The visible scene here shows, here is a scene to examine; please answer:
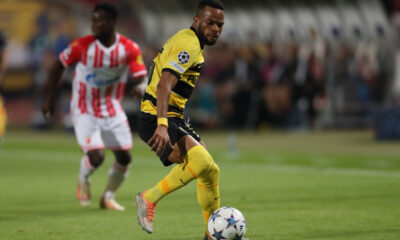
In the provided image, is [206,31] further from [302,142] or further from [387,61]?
[387,61]

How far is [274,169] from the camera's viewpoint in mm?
14680

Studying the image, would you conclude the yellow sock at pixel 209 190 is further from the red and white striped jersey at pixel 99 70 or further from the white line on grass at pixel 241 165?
the white line on grass at pixel 241 165

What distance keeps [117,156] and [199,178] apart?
3018 mm

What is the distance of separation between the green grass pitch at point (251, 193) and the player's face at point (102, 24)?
6.98 ft

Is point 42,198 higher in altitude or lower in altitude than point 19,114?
higher

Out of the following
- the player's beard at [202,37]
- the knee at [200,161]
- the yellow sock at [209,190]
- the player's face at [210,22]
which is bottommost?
the yellow sock at [209,190]

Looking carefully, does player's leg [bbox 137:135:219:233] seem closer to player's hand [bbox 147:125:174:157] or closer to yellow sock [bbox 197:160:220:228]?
yellow sock [bbox 197:160:220:228]

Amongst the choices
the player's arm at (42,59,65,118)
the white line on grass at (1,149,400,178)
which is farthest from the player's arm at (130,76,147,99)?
the white line on grass at (1,149,400,178)

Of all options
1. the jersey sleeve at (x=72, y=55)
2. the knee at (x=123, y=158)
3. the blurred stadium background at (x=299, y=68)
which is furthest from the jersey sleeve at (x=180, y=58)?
the blurred stadium background at (x=299, y=68)

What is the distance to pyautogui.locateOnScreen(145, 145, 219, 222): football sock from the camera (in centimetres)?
699

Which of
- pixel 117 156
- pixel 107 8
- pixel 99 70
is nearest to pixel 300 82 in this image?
pixel 117 156

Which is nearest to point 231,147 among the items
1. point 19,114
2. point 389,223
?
point 389,223

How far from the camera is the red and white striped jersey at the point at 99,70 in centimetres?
969

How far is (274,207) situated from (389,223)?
179 cm
